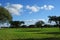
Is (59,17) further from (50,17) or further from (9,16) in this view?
(9,16)

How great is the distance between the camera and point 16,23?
125 meters

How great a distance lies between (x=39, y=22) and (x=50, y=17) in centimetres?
3990

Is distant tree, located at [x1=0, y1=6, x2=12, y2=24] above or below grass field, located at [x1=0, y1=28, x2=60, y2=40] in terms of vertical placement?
above

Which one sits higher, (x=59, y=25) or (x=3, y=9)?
(x=3, y=9)

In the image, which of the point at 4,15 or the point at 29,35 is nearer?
the point at 29,35

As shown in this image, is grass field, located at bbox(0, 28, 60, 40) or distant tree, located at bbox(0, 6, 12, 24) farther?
distant tree, located at bbox(0, 6, 12, 24)

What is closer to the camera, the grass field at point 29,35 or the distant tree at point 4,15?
the grass field at point 29,35

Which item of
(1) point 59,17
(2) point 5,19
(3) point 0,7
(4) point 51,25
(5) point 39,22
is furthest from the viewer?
(5) point 39,22

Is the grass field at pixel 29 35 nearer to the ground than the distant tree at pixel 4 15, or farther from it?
nearer to the ground

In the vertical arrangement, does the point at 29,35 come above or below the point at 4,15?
below

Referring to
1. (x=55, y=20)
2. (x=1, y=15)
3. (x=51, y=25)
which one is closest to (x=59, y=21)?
(x=55, y=20)

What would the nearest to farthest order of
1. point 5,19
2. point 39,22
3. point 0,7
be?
point 0,7, point 5,19, point 39,22

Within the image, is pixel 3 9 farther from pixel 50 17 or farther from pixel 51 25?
pixel 51 25

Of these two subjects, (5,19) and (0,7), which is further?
(5,19)
